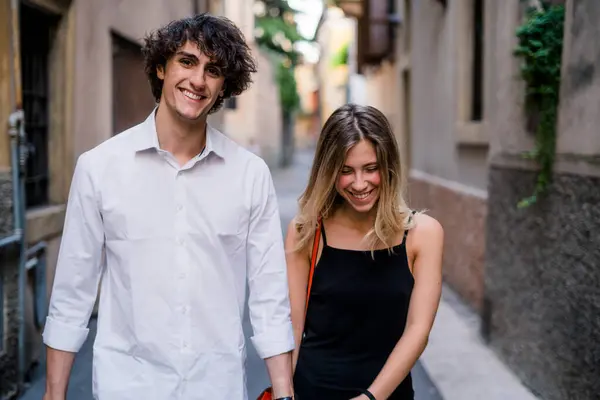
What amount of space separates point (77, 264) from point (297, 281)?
2.27 ft

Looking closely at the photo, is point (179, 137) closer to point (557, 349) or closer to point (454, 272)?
point (557, 349)

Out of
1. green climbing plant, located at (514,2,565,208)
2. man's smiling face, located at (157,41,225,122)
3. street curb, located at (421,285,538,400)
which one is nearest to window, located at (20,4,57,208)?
street curb, located at (421,285,538,400)

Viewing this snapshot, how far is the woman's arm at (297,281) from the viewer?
2555 mm

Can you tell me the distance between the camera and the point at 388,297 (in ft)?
8.04

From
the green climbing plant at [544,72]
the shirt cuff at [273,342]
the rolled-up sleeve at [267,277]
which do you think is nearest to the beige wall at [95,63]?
the green climbing plant at [544,72]

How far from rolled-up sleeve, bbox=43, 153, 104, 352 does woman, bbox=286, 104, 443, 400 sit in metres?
0.63

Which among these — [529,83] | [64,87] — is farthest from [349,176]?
[64,87]

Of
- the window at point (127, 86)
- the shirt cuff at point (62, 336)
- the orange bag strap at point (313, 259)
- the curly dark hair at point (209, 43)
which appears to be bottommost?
the shirt cuff at point (62, 336)

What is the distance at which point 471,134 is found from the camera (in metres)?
8.09

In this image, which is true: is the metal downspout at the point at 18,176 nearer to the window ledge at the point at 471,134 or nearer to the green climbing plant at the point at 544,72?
the green climbing plant at the point at 544,72

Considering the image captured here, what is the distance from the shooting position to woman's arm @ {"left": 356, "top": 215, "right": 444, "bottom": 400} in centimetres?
238

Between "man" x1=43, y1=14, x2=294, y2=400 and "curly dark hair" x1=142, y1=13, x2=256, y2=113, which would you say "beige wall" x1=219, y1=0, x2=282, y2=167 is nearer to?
"curly dark hair" x1=142, y1=13, x2=256, y2=113

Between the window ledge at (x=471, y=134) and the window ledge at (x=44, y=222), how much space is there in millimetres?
3771

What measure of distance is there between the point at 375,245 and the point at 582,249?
1.97 metres
